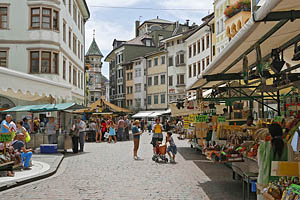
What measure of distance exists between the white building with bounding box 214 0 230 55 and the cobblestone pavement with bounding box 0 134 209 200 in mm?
23670

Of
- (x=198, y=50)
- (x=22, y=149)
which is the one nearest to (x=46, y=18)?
(x=22, y=149)

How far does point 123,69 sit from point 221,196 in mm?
69020

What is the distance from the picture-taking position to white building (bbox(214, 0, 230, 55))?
118ft

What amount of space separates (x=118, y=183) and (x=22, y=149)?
→ 13.4 ft

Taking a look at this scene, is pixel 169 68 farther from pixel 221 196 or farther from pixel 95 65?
pixel 221 196

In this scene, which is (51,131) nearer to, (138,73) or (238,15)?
(238,15)

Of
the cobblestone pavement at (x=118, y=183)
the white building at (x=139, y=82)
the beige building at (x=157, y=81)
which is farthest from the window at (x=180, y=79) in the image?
the cobblestone pavement at (x=118, y=183)

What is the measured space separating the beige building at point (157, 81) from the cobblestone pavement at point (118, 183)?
48713 millimetres

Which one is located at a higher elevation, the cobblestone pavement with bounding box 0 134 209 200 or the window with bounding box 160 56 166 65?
the window with bounding box 160 56 166 65

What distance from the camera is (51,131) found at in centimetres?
1897

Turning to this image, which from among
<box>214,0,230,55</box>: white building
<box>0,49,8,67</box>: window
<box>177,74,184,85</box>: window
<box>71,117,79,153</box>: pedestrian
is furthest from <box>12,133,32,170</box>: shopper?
<box>177,74,184,85</box>: window

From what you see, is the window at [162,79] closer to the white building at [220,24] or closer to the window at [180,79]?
the window at [180,79]

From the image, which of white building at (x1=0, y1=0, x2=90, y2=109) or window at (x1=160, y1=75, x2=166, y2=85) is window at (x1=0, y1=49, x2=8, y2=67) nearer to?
white building at (x1=0, y1=0, x2=90, y2=109)

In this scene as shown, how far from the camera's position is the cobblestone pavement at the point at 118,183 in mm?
8656
